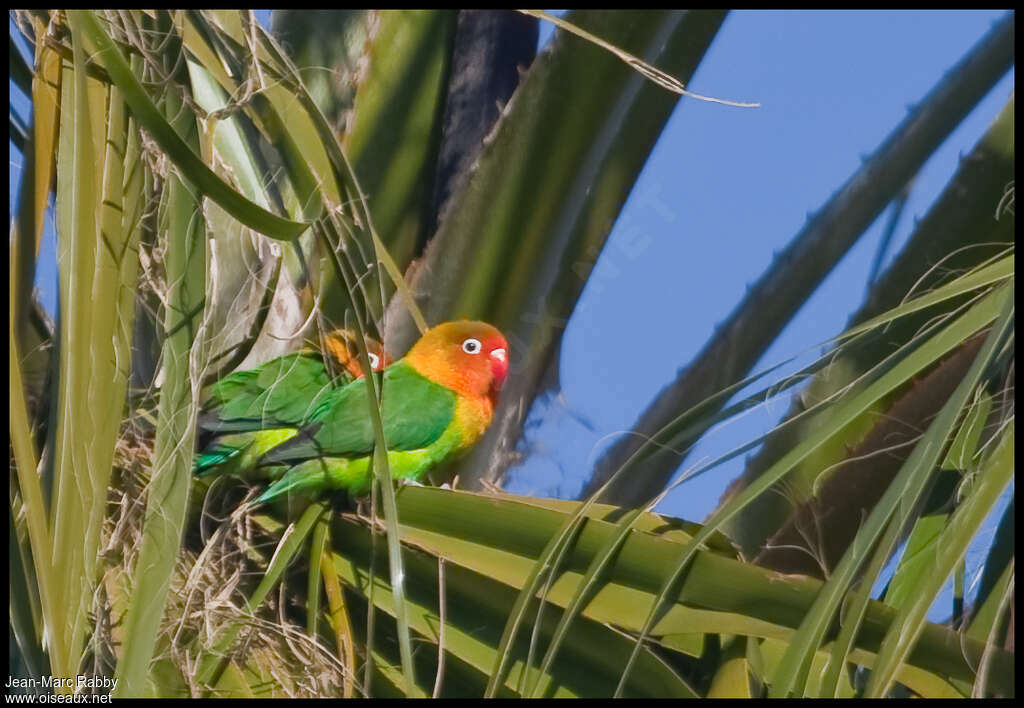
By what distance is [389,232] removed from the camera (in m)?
1.91

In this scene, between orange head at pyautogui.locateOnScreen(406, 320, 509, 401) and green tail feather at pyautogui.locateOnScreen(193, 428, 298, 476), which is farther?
orange head at pyautogui.locateOnScreen(406, 320, 509, 401)

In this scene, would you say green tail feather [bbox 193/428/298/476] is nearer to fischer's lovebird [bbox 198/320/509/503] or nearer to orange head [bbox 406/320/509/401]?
fischer's lovebird [bbox 198/320/509/503]

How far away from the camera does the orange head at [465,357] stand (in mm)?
2111

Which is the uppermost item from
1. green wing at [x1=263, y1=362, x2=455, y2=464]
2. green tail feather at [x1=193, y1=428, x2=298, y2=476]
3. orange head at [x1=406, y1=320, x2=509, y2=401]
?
orange head at [x1=406, y1=320, x2=509, y2=401]

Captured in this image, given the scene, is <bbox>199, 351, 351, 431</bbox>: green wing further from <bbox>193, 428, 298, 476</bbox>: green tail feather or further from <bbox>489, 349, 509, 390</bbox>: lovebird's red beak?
<bbox>489, 349, 509, 390</bbox>: lovebird's red beak

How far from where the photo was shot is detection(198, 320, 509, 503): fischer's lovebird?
194cm

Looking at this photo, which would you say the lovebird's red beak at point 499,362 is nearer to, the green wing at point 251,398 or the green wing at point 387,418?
the green wing at point 387,418

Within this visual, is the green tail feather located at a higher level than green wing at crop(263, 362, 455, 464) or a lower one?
lower

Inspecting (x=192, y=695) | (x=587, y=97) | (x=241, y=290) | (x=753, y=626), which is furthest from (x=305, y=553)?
(x=587, y=97)

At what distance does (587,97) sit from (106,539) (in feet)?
3.30

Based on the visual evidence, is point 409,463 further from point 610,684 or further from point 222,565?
point 610,684

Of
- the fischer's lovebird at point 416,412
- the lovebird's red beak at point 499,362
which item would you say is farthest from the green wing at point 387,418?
the lovebird's red beak at point 499,362

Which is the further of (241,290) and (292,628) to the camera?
(241,290)

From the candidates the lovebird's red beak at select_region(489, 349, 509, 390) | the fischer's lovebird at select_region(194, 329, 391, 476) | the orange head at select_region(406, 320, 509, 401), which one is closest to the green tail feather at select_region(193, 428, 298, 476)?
the fischer's lovebird at select_region(194, 329, 391, 476)
